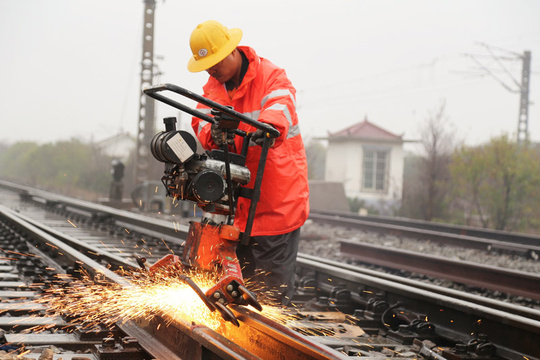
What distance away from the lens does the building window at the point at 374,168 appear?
34.5 metres

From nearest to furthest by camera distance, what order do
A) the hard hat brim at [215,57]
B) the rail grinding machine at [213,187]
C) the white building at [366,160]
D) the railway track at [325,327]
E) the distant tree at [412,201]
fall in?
1. the railway track at [325,327]
2. the rail grinding machine at [213,187]
3. the hard hat brim at [215,57]
4. the distant tree at [412,201]
5. the white building at [366,160]

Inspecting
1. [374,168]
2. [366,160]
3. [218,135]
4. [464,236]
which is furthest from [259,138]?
[366,160]

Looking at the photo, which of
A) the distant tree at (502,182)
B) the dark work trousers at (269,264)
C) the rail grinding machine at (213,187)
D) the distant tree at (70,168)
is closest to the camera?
the rail grinding machine at (213,187)

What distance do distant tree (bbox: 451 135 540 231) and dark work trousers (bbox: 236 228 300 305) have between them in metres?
13.3

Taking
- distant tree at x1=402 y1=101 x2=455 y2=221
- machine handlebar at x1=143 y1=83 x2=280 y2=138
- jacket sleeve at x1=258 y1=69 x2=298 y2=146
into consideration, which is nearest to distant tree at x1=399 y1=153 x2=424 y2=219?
distant tree at x1=402 y1=101 x2=455 y2=221

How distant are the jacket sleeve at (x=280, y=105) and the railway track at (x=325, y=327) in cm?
92

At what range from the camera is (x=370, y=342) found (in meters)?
3.38

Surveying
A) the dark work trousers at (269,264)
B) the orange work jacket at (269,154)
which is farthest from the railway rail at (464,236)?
the orange work jacket at (269,154)

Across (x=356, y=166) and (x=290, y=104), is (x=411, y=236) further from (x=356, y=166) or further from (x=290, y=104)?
(x=356, y=166)

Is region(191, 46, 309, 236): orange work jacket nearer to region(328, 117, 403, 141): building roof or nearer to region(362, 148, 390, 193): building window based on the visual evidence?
region(362, 148, 390, 193): building window

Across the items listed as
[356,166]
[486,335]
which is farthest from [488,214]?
[356,166]

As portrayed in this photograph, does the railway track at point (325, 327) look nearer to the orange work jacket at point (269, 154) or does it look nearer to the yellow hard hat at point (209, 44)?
the orange work jacket at point (269, 154)

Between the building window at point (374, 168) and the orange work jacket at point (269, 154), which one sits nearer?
the orange work jacket at point (269, 154)

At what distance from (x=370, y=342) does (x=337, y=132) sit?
111ft
